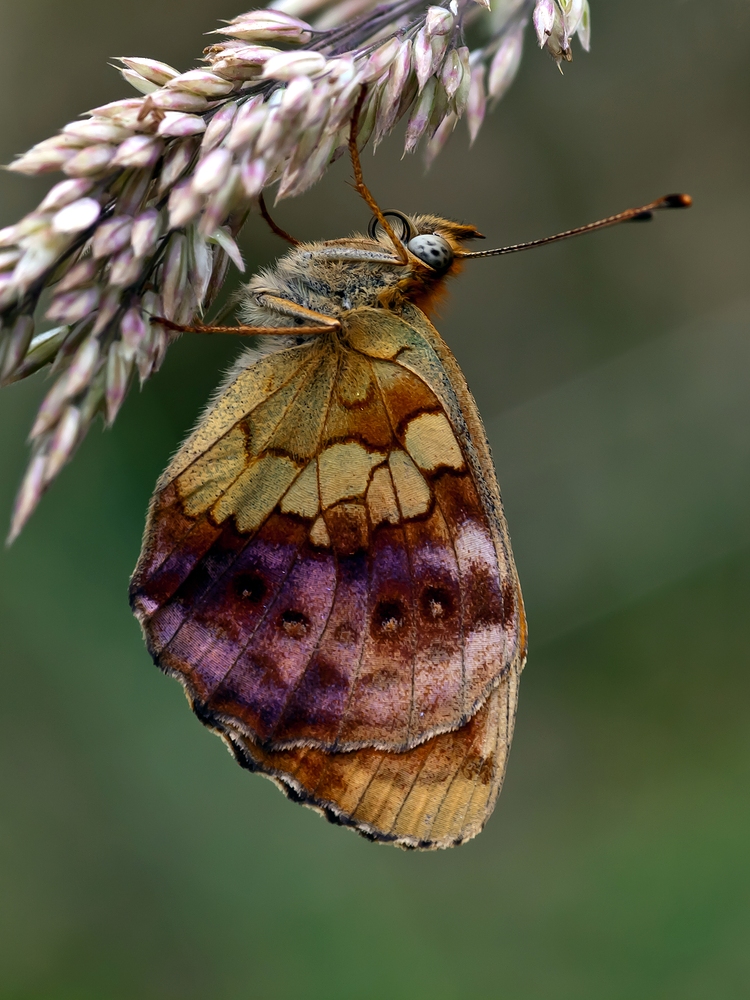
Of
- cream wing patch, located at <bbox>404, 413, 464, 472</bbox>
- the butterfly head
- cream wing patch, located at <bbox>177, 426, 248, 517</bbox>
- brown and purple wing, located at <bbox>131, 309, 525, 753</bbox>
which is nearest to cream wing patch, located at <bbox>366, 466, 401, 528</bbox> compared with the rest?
brown and purple wing, located at <bbox>131, 309, 525, 753</bbox>

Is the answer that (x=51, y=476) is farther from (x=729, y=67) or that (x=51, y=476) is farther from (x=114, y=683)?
(x=729, y=67)

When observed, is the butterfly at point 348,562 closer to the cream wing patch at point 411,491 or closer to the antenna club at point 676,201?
the cream wing patch at point 411,491

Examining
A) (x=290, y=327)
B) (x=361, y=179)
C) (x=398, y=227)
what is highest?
(x=361, y=179)

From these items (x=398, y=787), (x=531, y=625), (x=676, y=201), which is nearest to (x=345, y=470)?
(x=398, y=787)

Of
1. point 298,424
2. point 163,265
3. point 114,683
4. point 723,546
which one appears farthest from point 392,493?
point 723,546

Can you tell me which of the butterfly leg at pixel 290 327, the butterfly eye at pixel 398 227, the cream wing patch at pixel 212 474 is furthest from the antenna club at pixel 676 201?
the cream wing patch at pixel 212 474

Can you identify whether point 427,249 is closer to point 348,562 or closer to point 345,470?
point 345,470
